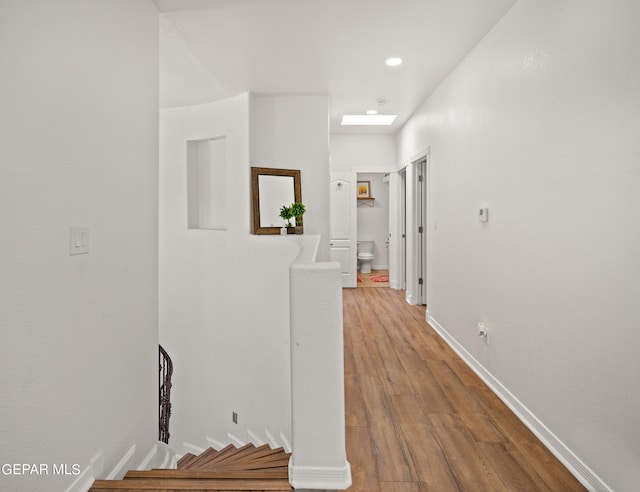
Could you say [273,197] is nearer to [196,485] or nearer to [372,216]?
[196,485]

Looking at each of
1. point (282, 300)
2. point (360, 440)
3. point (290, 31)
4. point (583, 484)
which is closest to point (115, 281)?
point (282, 300)

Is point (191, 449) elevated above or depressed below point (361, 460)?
below

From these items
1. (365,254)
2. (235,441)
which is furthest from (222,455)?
(365,254)

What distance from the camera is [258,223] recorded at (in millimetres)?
4434

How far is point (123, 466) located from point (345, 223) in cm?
553

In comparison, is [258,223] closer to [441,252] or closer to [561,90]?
[441,252]

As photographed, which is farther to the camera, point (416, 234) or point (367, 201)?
point (367, 201)

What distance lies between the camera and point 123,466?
2008 mm

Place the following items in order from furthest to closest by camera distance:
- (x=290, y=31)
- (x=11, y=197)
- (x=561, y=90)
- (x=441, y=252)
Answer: (x=441, y=252)
(x=290, y=31)
(x=561, y=90)
(x=11, y=197)

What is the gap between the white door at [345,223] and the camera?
7082 mm

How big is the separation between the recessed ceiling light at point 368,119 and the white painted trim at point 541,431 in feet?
11.3

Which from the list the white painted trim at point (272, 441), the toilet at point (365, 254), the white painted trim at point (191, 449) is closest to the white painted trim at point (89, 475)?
the white painted trim at point (272, 441)

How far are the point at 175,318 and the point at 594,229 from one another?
428cm

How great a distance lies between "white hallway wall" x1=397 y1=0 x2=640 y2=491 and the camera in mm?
1708
